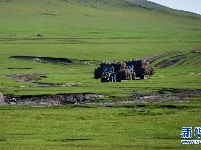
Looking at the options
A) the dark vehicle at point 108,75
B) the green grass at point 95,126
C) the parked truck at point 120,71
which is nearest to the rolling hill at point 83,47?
the dark vehicle at point 108,75

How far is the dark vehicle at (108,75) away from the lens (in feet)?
252

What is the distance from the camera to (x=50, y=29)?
162 m

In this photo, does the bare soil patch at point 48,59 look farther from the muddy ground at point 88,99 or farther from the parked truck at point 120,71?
the muddy ground at point 88,99

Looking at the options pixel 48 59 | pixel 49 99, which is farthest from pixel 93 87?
pixel 48 59

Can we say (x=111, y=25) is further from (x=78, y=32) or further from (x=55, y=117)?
(x=55, y=117)

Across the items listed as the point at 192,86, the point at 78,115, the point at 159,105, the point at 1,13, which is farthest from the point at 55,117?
the point at 1,13

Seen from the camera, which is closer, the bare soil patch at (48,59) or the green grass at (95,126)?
the green grass at (95,126)

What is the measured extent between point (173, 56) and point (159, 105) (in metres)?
69.0

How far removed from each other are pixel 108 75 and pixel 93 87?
9.14 m

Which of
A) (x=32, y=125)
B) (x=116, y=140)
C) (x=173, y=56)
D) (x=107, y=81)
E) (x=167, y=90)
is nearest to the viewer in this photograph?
(x=116, y=140)

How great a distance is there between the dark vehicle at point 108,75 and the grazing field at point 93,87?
4.00ft

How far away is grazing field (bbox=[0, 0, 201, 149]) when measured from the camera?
38812mm

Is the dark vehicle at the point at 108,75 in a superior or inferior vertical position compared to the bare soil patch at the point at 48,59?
superior

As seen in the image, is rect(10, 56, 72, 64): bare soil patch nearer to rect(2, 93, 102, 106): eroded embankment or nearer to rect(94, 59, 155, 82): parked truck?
rect(94, 59, 155, 82): parked truck
